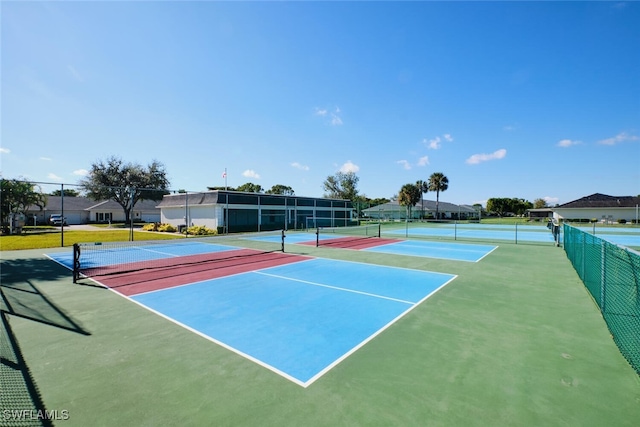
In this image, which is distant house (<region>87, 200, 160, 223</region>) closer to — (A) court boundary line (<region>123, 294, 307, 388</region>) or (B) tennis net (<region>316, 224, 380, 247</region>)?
(B) tennis net (<region>316, 224, 380, 247</region>)

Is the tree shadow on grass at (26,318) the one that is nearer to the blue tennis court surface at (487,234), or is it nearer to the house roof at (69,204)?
the blue tennis court surface at (487,234)

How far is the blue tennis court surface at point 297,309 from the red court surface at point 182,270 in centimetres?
90

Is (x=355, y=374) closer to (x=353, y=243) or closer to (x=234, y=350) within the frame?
(x=234, y=350)

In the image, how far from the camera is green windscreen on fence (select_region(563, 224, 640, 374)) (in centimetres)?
546

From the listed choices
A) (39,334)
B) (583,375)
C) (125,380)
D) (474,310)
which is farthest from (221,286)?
(583,375)

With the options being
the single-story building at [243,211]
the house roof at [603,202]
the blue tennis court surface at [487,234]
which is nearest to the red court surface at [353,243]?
the blue tennis court surface at [487,234]

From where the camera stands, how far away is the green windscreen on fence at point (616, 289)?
5.46 meters

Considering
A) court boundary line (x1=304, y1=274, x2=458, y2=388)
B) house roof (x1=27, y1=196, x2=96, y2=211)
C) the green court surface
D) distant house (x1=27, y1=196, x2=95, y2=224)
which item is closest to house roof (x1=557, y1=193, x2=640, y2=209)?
the green court surface

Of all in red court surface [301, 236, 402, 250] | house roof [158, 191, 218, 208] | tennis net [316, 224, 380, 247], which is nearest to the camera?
red court surface [301, 236, 402, 250]

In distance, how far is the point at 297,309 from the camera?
7.45 metres

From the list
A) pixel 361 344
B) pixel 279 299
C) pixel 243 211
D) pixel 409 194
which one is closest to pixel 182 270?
A: pixel 279 299

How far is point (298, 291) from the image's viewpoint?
9117 millimetres

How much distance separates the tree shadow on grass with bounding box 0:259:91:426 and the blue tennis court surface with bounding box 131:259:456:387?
192 cm

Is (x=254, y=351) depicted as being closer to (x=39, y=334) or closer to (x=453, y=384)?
(x=453, y=384)
